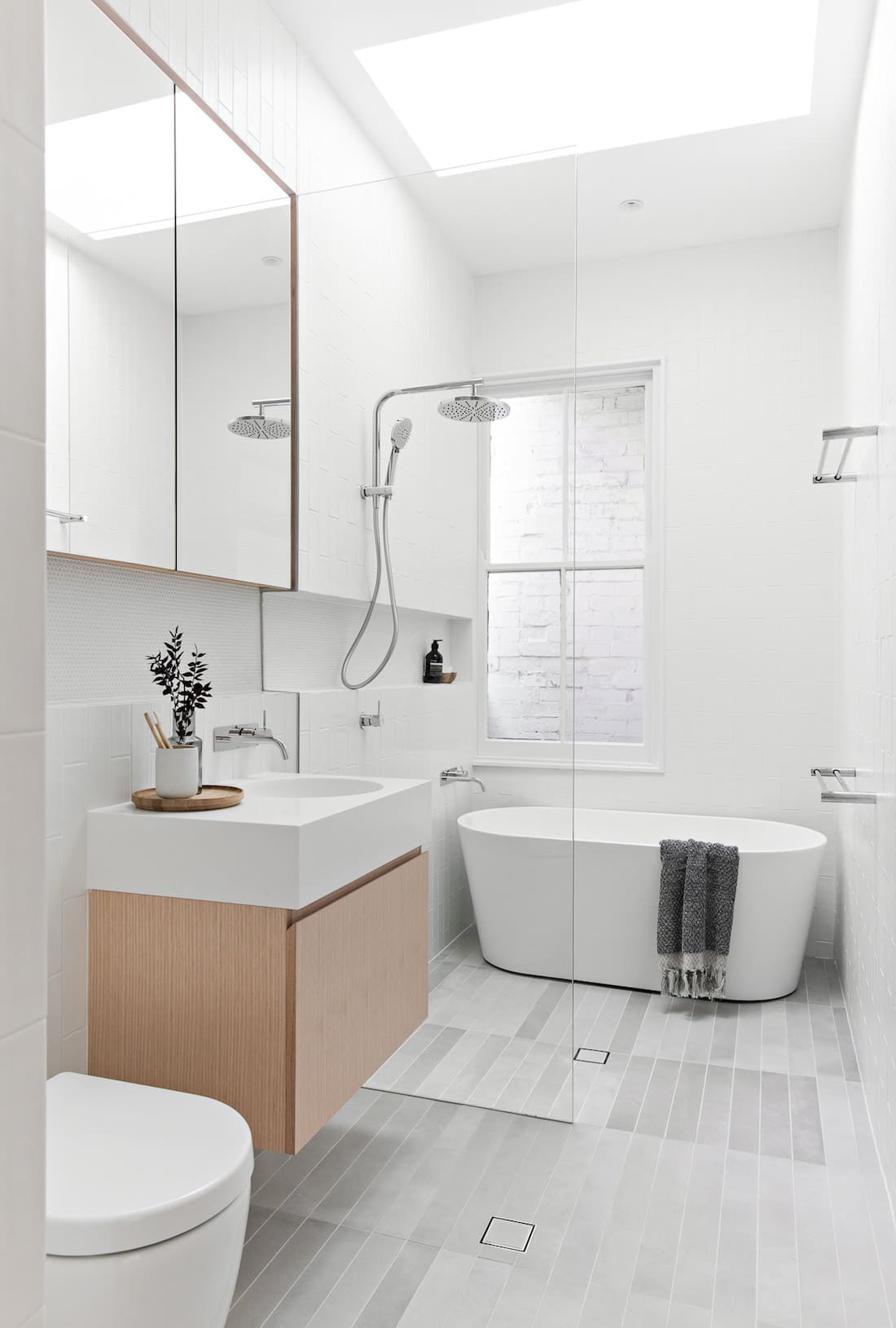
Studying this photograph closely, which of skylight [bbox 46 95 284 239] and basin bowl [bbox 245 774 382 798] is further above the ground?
skylight [bbox 46 95 284 239]

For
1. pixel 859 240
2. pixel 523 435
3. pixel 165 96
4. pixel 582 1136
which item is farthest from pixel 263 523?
pixel 859 240

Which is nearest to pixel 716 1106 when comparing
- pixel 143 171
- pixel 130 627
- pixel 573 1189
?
pixel 573 1189

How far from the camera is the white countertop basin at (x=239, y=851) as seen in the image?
→ 1784mm

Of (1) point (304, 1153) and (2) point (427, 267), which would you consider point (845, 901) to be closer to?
(1) point (304, 1153)

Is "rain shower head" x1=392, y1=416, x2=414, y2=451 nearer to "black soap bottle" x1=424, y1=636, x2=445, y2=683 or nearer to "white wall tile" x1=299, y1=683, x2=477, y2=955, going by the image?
"black soap bottle" x1=424, y1=636, x2=445, y2=683

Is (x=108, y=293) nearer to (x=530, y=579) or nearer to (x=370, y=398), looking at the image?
(x=370, y=398)

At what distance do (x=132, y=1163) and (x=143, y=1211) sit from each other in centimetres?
14

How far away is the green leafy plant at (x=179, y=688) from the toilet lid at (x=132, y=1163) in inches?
28.7

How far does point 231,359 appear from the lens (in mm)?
2393

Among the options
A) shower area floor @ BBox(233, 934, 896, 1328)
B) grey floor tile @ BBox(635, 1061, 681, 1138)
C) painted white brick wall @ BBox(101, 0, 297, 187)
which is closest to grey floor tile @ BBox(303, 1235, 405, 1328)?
shower area floor @ BBox(233, 934, 896, 1328)

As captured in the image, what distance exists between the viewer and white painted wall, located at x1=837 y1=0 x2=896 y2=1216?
225 cm

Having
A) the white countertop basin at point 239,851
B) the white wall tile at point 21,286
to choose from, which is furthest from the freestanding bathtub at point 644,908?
the white wall tile at point 21,286

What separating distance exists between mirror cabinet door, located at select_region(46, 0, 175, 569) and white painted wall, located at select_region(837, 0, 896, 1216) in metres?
1.75

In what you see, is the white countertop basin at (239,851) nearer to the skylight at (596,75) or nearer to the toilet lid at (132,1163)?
the toilet lid at (132,1163)
